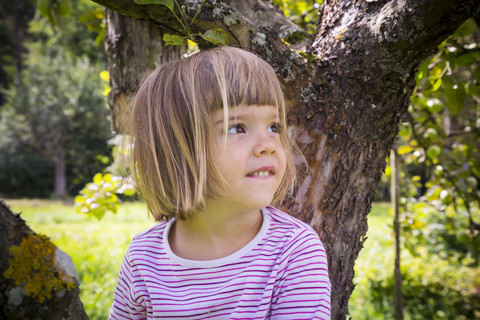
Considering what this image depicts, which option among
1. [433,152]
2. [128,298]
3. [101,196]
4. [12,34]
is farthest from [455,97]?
[12,34]

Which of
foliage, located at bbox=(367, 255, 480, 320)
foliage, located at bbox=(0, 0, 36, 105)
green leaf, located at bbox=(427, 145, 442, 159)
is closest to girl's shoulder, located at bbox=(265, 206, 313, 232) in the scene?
green leaf, located at bbox=(427, 145, 442, 159)

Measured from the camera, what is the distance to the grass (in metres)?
4.66

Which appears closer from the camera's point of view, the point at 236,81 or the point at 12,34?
the point at 236,81

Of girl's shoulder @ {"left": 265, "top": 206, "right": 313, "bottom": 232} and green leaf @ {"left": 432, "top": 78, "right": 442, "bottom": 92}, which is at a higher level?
green leaf @ {"left": 432, "top": 78, "right": 442, "bottom": 92}

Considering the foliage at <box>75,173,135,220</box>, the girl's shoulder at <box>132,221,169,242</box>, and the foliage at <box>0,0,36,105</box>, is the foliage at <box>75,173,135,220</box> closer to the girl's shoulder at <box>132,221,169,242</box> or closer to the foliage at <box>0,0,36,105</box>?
the girl's shoulder at <box>132,221,169,242</box>

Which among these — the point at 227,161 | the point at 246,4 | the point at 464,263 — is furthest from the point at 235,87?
the point at 464,263

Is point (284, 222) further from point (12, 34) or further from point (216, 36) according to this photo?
point (12, 34)

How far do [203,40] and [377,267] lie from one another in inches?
210

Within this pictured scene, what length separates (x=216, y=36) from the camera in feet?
4.01

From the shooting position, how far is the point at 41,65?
2045 centimetres

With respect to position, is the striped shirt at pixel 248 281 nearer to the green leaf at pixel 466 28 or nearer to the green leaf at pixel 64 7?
the green leaf at pixel 64 7

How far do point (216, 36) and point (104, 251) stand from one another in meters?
6.45

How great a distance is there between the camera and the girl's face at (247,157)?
1.11m

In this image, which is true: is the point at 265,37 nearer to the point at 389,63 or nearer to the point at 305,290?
the point at 389,63
